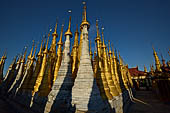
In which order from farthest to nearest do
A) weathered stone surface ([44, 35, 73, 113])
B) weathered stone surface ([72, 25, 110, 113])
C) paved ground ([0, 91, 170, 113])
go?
paved ground ([0, 91, 170, 113]) < weathered stone surface ([44, 35, 73, 113]) < weathered stone surface ([72, 25, 110, 113])

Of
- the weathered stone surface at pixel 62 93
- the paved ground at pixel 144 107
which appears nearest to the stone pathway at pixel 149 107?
the paved ground at pixel 144 107

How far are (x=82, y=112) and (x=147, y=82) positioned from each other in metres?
47.2

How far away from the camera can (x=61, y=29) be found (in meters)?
15.5

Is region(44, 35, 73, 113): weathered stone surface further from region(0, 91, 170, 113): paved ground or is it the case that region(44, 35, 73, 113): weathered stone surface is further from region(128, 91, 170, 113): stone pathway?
region(128, 91, 170, 113): stone pathway

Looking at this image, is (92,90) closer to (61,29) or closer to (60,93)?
(60,93)

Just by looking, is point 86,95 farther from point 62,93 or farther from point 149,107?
point 149,107

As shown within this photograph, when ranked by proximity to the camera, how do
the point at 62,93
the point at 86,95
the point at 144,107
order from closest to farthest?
the point at 86,95 < the point at 62,93 < the point at 144,107

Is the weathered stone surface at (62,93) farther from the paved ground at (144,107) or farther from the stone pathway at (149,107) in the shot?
the stone pathway at (149,107)

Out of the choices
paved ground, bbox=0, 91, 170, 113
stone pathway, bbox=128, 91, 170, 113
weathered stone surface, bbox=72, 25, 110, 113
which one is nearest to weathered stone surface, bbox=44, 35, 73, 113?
weathered stone surface, bbox=72, 25, 110, 113

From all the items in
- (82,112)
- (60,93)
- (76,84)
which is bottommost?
(82,112)

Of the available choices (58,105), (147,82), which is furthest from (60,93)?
(147,82)

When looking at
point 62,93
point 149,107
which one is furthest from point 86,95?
point 149,107

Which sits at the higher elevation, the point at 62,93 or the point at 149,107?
the point at 62,93

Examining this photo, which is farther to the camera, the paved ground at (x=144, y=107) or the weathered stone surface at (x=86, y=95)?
the paved ground at (x=144, y=107)
